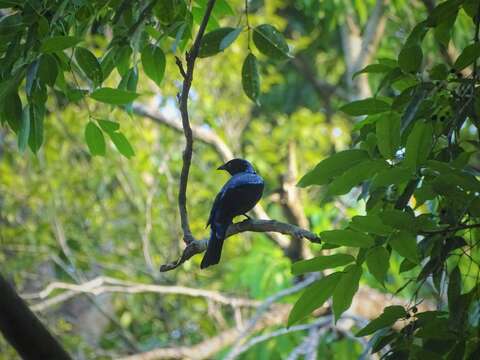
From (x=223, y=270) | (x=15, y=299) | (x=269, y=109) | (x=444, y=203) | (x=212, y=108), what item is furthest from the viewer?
(x=269, y=109)

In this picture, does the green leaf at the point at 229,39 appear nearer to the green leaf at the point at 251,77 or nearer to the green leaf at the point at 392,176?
the green leaf at the point at 251,77

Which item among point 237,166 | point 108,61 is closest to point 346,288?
point 108,61

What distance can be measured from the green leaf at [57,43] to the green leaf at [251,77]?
0.68 meters

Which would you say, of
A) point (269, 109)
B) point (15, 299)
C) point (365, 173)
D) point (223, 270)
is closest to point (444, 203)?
point (365, 173)

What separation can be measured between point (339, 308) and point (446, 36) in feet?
2.94

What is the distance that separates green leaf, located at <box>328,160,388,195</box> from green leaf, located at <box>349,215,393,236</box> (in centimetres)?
14

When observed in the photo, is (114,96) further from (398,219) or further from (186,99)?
(398,219)

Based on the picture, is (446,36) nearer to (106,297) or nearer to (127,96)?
(127,96)

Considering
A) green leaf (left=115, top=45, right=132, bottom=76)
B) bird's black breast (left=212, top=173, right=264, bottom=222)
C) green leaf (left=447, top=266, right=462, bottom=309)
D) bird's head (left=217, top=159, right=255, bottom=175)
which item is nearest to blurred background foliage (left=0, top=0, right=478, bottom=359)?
bird's head (left=217, top=159, right=255, bottom=175)

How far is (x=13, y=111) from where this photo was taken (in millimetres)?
2037

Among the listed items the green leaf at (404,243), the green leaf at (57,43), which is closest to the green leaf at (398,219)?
the green leaf at (404,243)

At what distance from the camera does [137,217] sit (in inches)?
278

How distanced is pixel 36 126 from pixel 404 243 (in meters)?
0.95

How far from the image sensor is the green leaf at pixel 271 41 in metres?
2.29
